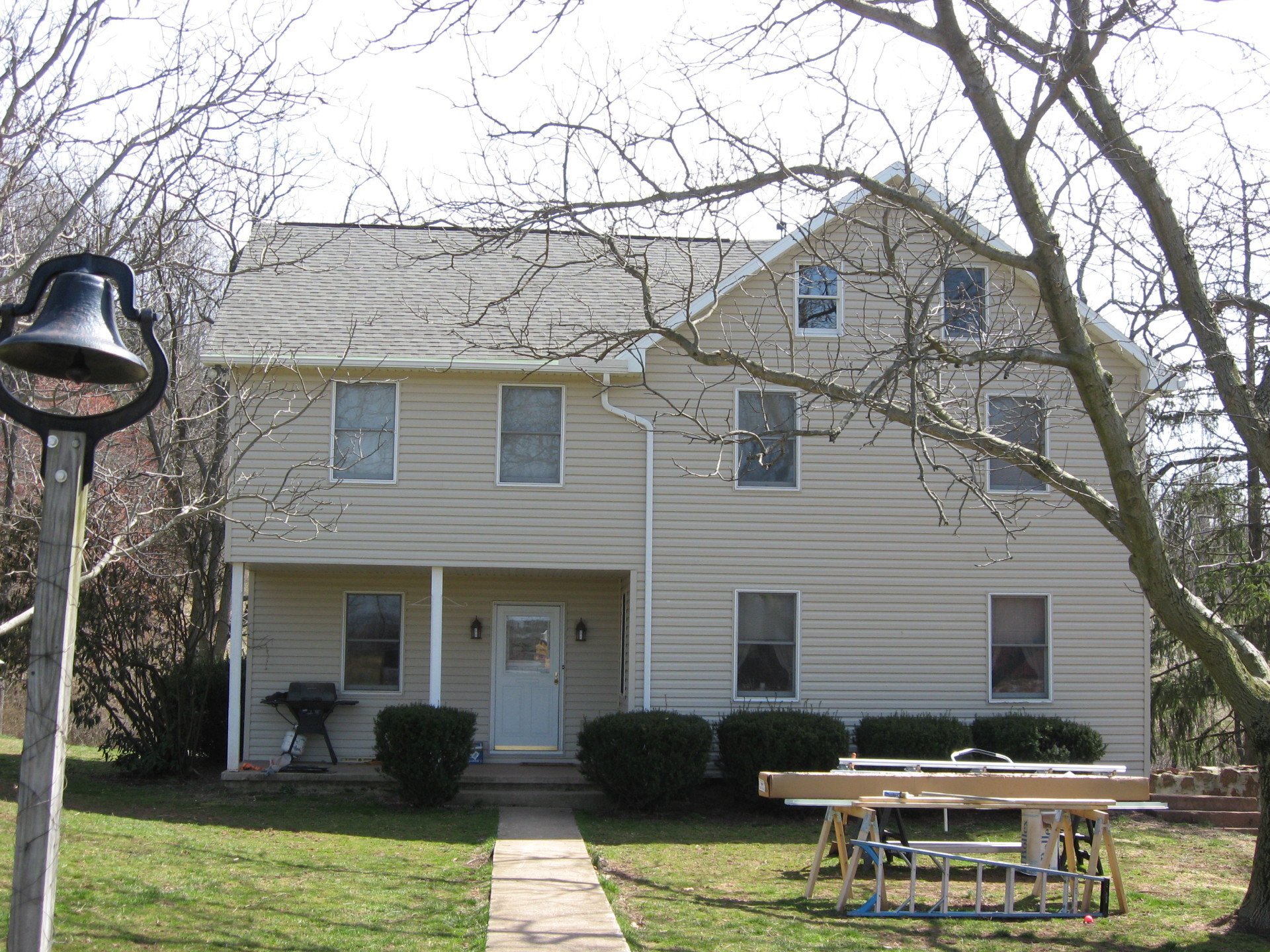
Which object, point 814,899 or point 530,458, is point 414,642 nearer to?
point 530,458

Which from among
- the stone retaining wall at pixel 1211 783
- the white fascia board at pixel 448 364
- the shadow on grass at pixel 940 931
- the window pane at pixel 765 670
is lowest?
the shadow on grass at pixel 940 931

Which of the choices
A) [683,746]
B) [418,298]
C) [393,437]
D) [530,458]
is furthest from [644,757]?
[418,298]

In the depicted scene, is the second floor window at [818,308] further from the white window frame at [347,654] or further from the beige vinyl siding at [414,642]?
the white window frame at [347,654]

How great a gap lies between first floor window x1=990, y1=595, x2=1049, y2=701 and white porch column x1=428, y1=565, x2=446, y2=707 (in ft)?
23.7

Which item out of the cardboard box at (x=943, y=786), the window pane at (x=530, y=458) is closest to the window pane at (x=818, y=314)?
the window pane at (x=530, y=458)

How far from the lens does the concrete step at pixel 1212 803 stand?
1330 cm

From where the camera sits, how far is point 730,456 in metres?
14.9

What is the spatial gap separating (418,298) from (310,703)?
5703 mm

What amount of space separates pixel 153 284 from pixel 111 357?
49.3ft

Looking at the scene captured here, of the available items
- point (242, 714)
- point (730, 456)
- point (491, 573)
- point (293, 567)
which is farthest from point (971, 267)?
point (242, 714)

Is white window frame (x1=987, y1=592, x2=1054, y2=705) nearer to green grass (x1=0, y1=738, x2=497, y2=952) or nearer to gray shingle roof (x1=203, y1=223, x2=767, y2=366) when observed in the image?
gray shingle roof (x1=203, y1=223, x2=767, y2=366)

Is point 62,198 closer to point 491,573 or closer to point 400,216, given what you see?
point 400,216

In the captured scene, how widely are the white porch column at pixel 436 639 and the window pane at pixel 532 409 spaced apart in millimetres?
2144

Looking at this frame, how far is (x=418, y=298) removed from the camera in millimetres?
15734
